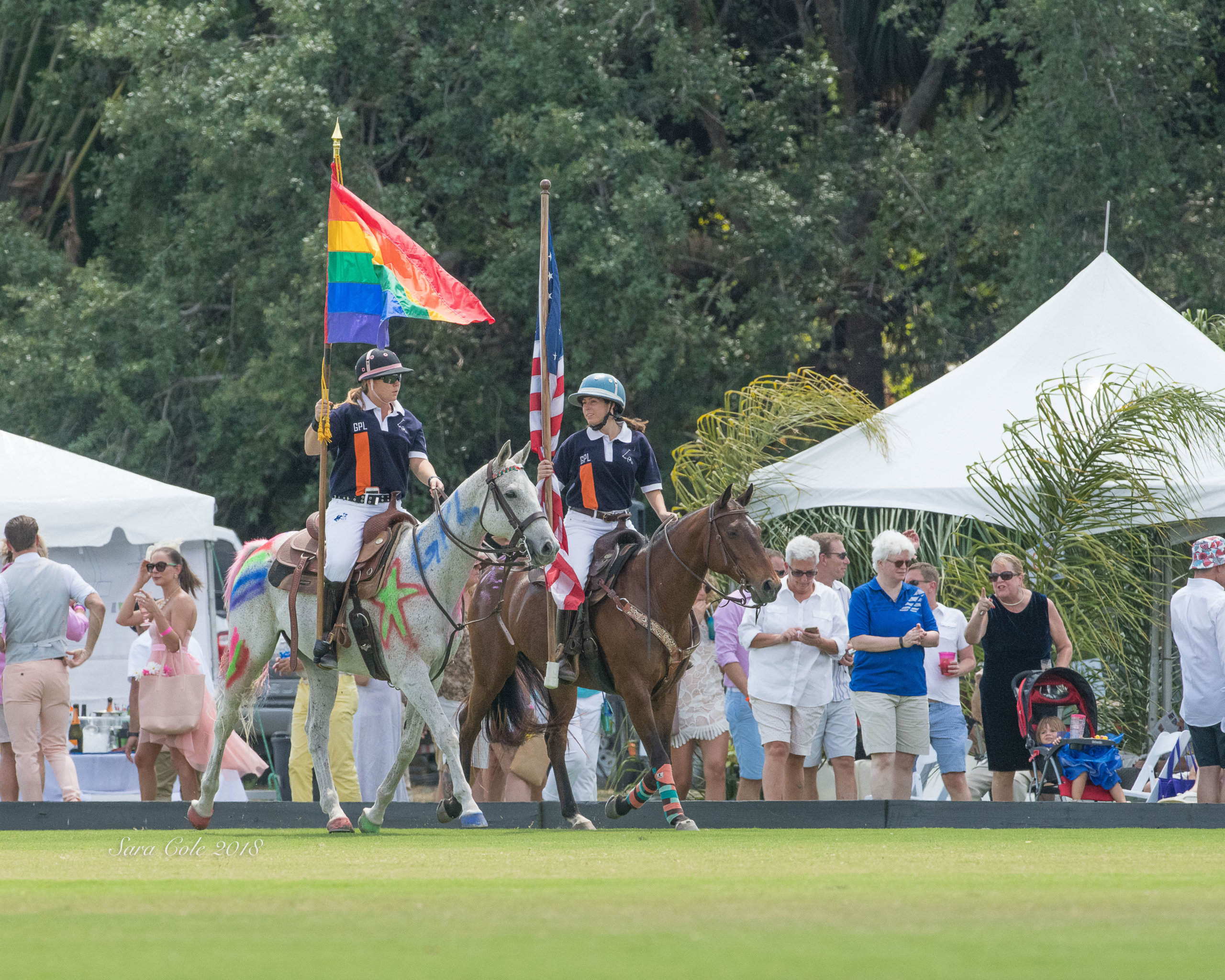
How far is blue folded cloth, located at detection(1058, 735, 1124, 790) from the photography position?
11.1 m

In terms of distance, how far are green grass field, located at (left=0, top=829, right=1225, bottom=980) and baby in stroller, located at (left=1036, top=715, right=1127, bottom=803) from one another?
1.99 m

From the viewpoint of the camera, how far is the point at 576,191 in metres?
19.5

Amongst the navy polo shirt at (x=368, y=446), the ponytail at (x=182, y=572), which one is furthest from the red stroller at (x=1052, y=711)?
the ponytail at (x=182, y=572)

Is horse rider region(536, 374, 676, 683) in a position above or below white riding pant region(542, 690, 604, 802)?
above

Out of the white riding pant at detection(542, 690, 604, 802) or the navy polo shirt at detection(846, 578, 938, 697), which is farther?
the white riding pant at detection(542, 690, 604, 802)

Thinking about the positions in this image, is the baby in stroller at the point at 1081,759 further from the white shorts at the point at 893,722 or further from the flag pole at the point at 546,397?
the flag pole at the point at 546,397

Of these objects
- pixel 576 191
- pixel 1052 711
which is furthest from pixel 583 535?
pixel 576 191

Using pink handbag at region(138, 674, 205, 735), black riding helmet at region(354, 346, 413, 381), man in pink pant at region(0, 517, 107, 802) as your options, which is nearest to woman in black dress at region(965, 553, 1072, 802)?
black riding helmet at region(354, 346, 413, 381)

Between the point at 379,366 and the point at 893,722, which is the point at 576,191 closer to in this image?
the point at 893,722

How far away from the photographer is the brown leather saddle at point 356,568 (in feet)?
32.1

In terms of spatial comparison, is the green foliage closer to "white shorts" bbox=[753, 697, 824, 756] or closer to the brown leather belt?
"white shorts" bbox=[753, 697, 824, 756]

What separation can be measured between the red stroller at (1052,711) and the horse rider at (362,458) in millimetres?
3995

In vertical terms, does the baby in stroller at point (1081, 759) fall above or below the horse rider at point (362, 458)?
below
